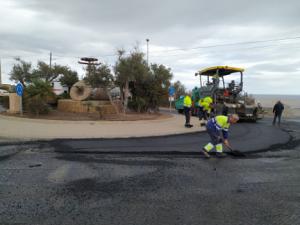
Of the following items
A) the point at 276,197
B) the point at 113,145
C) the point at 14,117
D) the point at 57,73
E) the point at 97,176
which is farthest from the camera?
the point at 57,73

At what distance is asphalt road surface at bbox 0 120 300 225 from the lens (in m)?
3.69

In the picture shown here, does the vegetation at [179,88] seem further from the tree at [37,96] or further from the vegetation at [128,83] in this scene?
the tree at [37,96]

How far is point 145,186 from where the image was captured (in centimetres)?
493

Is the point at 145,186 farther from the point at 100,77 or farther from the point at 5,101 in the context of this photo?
the point at 5,101

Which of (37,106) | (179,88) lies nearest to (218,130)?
(37,106)

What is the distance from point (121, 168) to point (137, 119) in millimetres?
8839

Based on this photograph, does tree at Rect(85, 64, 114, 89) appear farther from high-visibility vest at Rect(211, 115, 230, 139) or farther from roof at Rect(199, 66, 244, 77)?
high-visibility vest at Rect(211, 115, 230, 139)

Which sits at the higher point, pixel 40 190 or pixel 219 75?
pixel 219 75

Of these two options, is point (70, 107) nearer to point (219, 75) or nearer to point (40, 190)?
point (219, 75)

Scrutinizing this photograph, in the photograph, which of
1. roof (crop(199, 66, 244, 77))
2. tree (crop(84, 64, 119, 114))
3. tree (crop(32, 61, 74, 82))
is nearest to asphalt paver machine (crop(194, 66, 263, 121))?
roof (crop(199, 66, 244, 77))

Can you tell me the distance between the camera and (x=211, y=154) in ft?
25.1

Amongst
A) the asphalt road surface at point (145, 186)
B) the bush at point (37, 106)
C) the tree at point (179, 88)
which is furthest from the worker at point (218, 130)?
the tree at point (179, 88)

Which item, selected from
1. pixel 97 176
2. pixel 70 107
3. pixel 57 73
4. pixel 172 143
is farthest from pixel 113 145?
pixel 57 73

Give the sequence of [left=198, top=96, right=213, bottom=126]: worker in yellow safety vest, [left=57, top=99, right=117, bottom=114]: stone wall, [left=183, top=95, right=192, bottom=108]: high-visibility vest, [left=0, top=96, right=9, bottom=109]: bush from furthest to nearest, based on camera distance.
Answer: [left=0, top=96, right=9, bottom=109]: bush, [left=57, top=99, right=117, bottom=114]: stone wall, [left=198, top=96, right=213, bottom=126]: worker in yellow safety vest, [left=183, top=95, right=192, bottom=108]: high-visibility vest
